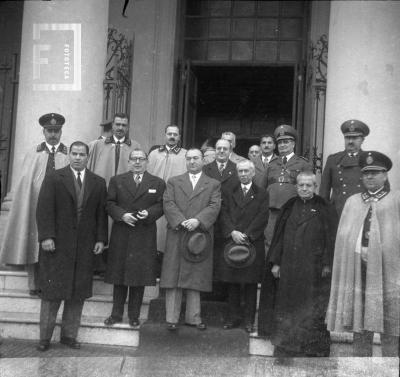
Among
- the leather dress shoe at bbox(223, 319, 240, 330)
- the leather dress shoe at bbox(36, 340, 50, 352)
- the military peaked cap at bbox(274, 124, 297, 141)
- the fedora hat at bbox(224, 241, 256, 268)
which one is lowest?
the leather dress shoe at bbox(36, 340, 50, 352)

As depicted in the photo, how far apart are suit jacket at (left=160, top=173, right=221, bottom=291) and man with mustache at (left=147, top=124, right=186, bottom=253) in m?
0.76

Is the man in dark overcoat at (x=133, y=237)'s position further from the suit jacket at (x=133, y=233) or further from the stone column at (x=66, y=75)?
the stone column at (x=66, y=75)

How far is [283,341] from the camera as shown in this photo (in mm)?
7051

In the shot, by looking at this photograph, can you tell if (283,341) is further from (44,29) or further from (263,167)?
(44,29)

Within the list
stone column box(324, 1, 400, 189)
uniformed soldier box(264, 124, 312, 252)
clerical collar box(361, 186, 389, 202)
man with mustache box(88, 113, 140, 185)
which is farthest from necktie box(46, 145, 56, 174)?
clerical collar box(361, 186, 389, 202)

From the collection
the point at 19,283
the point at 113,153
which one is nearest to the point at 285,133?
the point at 113,153

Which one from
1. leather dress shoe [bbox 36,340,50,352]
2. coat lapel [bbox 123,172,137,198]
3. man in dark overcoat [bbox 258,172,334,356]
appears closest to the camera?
man in dark overcoat [bbox 258,172,334,356]

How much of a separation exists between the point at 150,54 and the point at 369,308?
6836 millimetres

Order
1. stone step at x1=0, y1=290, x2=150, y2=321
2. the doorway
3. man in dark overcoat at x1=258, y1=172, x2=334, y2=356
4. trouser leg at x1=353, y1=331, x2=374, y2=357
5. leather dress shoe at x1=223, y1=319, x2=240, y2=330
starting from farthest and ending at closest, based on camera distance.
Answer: the doorway → stone step at x1=0, y1=290, x2=150, y2=321 → leather dress shoe at x1=223, y1=319, x2=240, y2=330 → man in dark overcoat at x1=258, y1=172, x2=334, y2=356 → trouser leg at x1=353, y1=331, x2=374, y2=357

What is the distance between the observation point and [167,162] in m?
8.64

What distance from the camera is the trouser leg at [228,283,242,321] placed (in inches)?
300

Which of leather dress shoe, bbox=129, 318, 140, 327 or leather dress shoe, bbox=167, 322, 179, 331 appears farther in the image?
leather dress shoe, bbox=129, 318, 140, 327

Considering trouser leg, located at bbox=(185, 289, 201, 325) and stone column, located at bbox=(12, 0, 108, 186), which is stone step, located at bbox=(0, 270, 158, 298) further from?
stone column, located at bbox=(12, 0, 108, 186)

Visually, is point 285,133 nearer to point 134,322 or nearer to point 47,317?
point 134,322
